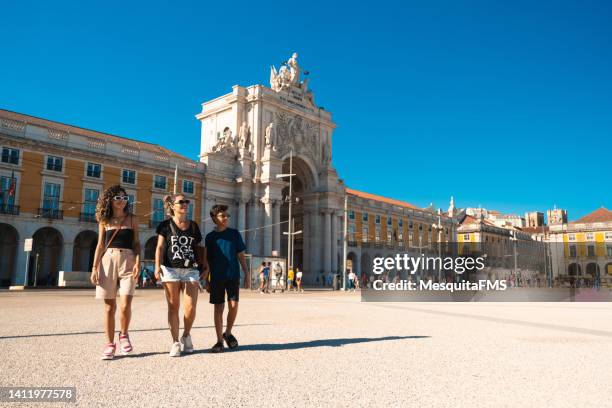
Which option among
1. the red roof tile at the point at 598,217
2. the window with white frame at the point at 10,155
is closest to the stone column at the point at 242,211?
the window with white frame at the point at 10,155

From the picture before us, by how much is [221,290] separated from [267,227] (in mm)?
41205

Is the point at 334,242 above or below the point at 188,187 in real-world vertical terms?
below

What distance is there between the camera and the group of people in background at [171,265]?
617 cm

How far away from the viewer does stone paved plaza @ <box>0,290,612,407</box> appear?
13.8ft

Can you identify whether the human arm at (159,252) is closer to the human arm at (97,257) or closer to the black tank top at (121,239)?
the black tank top at (121,239)

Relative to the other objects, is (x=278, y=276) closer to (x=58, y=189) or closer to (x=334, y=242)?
(x=58, y=189)

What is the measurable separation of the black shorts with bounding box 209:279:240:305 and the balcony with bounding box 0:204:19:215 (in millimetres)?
33753

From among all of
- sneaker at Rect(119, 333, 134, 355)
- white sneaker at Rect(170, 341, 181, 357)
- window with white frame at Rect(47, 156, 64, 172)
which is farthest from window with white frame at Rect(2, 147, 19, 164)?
white sneaker at Rect(170, 341, 181, 357)

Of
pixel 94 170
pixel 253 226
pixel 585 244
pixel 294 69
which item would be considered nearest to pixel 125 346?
pixel 94 170

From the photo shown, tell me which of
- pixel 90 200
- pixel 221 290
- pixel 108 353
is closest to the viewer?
pixel 108 353

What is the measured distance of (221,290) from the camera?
277 inches

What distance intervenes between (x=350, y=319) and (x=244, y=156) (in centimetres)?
3930

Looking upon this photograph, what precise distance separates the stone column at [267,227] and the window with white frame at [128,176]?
12461 mm

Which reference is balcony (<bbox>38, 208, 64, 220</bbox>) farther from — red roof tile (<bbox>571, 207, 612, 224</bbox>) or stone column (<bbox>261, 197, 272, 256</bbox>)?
red roof tile (<bbox>571, 207, 612, 224</bbox>)
